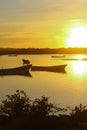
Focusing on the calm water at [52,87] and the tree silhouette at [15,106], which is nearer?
the tree silhouette at [15,106]

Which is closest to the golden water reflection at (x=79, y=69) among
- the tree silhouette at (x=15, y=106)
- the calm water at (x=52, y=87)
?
the calm water at (x=52, y=87)

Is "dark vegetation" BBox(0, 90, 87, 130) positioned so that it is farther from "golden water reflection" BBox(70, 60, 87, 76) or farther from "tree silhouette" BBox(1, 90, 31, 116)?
"golden water reflection" BBox(70, 60, 87, 76)

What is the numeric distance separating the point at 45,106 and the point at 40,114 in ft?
1.36

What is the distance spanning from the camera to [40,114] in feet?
25.7

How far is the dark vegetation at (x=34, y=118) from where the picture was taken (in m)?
7.17

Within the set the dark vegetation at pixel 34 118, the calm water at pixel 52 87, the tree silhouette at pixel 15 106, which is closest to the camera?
the dark vegetation at pixel 34 118

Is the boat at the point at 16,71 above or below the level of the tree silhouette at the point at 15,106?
above

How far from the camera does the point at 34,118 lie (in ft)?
24.4

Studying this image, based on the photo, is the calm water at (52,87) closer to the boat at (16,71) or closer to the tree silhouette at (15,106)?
the boat at (16,71)

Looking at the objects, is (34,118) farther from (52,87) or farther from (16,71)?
(16,71)

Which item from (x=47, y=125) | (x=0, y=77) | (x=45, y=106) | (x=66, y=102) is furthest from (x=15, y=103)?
(x=0, y=77)

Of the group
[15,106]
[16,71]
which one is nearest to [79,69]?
[16,71]

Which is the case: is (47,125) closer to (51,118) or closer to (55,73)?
(51,118)

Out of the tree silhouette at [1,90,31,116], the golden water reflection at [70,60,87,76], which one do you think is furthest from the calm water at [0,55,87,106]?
the tree silhouette at [1,90,31,116]
